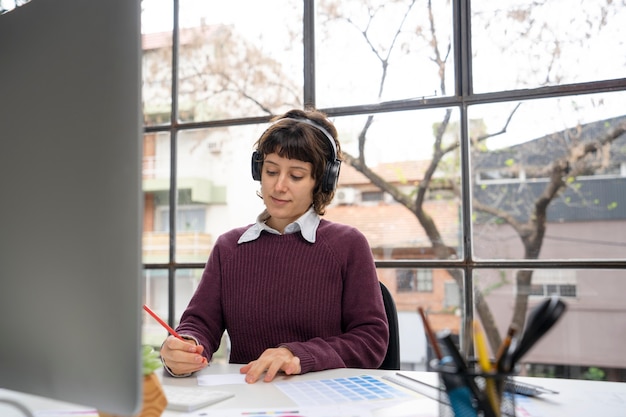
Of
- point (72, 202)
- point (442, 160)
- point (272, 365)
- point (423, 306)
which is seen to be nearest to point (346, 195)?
point (442, 160)

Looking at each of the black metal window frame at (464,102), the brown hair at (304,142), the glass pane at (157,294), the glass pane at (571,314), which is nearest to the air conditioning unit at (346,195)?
the black metal window frame at (464,102)

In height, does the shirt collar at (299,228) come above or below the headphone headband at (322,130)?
below

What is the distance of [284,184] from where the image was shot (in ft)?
4.99

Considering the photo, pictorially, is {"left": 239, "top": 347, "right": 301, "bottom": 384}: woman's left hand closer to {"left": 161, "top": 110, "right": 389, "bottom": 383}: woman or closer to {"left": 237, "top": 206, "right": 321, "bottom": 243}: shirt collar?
{"left": 161, "top": 110, "right": 389, "bottom": 383}: woman

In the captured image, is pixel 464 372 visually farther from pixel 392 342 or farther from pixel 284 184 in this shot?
pixel 284 184

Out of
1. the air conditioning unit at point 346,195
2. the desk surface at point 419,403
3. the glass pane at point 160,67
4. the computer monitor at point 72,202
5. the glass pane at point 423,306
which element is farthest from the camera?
the glass pane at point 160,67

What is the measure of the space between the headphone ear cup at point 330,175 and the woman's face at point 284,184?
4 cm

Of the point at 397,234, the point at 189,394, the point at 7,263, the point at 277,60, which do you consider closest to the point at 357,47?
the point at 277,60

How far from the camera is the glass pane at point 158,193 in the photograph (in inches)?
104

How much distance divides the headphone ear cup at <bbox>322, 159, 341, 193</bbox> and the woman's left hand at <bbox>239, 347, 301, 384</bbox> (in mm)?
580

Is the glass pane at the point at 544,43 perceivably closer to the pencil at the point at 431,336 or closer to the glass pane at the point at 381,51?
the glass pane at the point at 381,51

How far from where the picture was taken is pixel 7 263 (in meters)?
0.61

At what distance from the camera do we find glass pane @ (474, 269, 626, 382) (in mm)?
2030

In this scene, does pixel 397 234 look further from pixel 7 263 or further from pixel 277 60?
pixel 7 263
